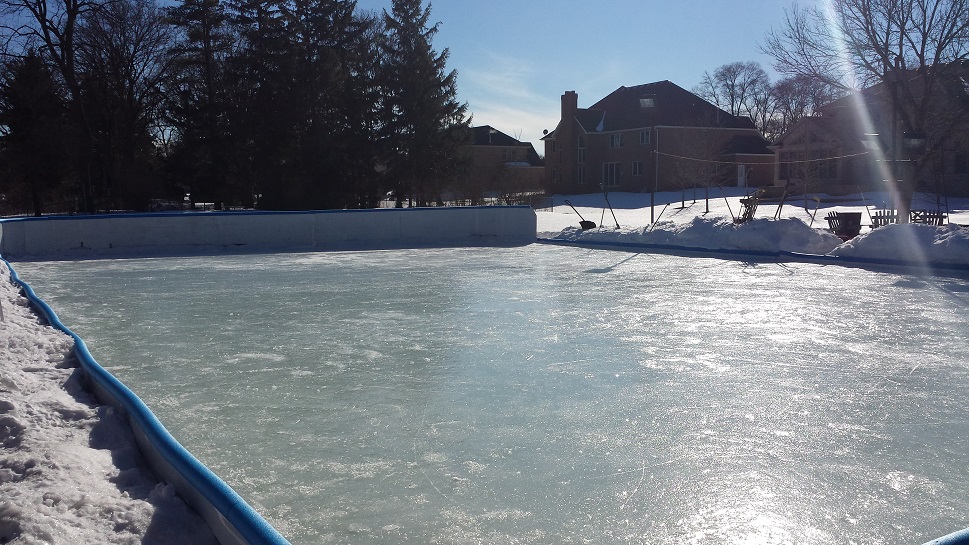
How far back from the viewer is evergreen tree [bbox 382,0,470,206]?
32500mm

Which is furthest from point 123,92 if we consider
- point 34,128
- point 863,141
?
point 863,141

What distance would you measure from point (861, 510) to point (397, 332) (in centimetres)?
462

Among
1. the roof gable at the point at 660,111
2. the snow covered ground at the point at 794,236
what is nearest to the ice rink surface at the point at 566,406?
the snow covered ground at the point at 794,236

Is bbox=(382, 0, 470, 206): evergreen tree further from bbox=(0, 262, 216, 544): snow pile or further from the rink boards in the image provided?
bbox=(0, 262, 216, 544): snow pile

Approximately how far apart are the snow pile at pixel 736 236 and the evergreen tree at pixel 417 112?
1623cm

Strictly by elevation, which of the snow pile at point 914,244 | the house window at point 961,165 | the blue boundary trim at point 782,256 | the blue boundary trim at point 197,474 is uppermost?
the house window at point 961,165

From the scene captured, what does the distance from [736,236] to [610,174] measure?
30112mm

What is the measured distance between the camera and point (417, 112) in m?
32.9

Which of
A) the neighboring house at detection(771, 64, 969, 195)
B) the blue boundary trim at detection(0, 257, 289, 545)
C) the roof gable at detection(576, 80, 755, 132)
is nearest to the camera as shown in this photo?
the blue boundary trim at detection(0, 257, 289, 545)

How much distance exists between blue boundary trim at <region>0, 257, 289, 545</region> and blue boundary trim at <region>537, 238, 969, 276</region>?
36.8 ft

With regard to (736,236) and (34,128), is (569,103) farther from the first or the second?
(736,236)

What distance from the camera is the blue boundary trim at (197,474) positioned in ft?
7.62

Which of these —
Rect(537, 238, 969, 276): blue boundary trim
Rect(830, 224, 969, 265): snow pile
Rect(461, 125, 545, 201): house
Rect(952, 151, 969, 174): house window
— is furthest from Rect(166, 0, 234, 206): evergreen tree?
Rect(952, 151, 969, 174): house window

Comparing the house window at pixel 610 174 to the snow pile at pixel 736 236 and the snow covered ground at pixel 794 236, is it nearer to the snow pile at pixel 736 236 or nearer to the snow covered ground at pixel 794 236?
the snow covered ground at pixel 794 236
